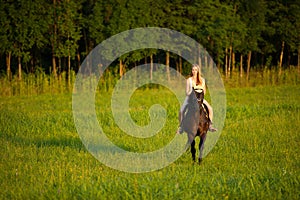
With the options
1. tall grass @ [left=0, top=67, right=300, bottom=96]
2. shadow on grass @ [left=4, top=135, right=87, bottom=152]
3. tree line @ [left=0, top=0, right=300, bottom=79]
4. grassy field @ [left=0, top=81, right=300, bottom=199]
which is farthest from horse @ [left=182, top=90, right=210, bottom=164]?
tree line @ [left=0, top=0, right=300, bottom=79]

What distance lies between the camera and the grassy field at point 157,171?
24.8 feet

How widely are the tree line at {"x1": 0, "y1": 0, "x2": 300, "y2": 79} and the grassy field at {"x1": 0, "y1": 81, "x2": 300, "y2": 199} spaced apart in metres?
8.15

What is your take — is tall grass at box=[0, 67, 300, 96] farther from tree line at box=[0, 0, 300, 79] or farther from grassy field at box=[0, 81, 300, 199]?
grassy field at box=[0, 81, 300, 199]

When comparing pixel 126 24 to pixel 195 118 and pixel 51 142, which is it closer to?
pixel 51 142

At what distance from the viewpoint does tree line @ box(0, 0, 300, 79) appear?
79.9 ft

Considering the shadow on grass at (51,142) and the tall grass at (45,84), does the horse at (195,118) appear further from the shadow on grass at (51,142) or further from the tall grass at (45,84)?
the tall grass at (45,84)

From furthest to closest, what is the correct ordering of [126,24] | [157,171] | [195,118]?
1. [126,24]
2. [195,118]
3. [157,171]

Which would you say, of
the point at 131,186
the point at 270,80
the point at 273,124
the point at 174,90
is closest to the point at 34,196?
the point at 131,186

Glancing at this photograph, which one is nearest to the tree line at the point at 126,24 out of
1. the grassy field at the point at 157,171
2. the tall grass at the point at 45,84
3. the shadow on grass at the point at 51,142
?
the tall grass at the point at 45,84

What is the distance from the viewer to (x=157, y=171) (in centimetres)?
918

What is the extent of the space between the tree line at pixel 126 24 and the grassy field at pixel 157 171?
815 cm

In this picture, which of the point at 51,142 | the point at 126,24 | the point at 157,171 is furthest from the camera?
the point at 126,24

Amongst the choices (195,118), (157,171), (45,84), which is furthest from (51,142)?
(45,84)

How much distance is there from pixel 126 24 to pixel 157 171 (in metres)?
17.2
